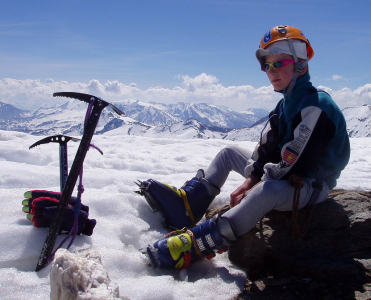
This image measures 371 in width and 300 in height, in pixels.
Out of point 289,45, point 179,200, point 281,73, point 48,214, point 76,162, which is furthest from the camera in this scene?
point 179,200

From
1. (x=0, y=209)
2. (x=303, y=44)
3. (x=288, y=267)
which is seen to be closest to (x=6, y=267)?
(x=0, y=209)

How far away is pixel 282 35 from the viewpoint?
3141 millimetres

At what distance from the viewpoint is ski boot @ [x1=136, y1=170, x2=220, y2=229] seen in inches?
148

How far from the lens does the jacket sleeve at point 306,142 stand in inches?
112

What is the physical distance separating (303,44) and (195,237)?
252cm

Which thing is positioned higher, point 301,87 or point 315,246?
point 301,87

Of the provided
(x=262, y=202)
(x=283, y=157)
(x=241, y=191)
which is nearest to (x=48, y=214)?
(x=241, y=191)

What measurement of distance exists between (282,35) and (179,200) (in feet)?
7.95

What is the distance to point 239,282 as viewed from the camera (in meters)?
2.72

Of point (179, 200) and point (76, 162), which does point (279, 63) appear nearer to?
point (179, 200)

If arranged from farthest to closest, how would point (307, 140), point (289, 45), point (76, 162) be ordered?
1. point (289, 45)
2. point (307, 140)
3. point (76, 162)

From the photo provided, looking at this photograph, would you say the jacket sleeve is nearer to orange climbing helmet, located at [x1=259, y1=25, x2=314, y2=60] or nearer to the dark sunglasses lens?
the dark sunglasses lens

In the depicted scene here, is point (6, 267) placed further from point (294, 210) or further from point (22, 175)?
point (294, 210)

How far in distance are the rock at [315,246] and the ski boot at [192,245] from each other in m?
0.37
